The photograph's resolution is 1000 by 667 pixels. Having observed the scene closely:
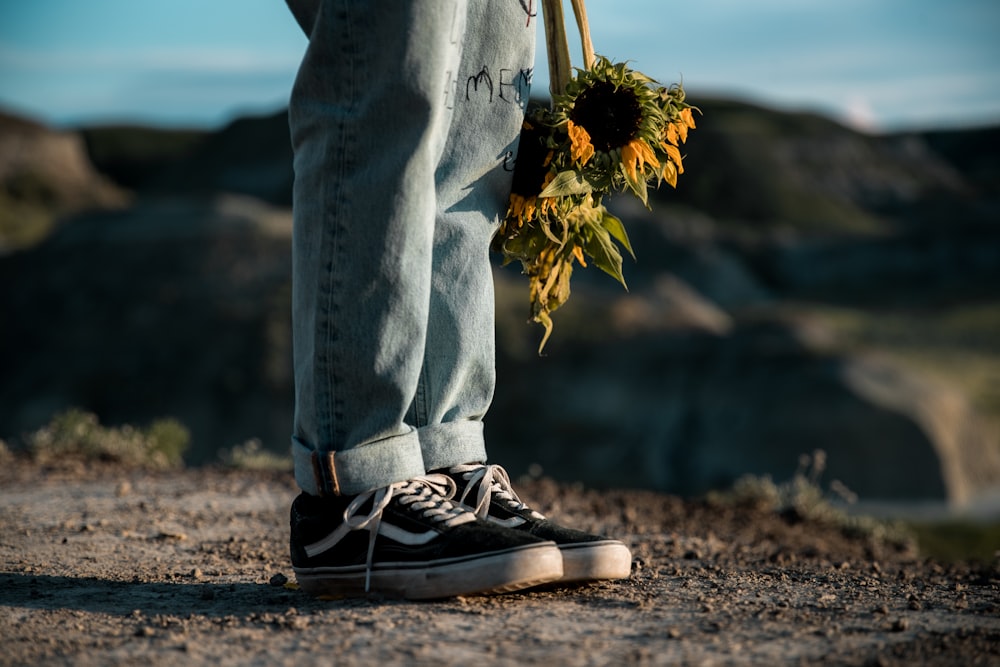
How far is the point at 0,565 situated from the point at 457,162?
1.62 meters

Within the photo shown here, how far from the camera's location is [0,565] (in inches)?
116

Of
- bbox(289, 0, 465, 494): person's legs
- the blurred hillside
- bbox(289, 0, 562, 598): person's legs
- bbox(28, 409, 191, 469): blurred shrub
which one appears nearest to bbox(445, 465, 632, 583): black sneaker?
bbox(289, 0, 562, 598): person's legs

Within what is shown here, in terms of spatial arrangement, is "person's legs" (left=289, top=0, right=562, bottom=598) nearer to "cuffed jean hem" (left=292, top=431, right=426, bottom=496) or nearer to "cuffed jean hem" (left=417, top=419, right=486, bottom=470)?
"cuffed jean hem" (left=292, top=431, right=426, bottom=496)

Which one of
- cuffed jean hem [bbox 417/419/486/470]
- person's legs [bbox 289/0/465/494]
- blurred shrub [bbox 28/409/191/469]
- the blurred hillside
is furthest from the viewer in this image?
the blurred hillside

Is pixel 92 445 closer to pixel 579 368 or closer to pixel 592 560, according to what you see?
pixel 592 560

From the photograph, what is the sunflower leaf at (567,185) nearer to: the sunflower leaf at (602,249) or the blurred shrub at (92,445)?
the sunflower leaf at (602,249)

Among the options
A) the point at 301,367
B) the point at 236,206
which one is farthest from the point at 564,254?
the point at 236,206

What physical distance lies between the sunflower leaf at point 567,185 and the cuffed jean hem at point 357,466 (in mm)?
666

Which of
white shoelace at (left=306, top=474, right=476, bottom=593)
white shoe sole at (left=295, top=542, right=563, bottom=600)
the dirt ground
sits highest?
white shoelace at (left=306, top=474, right=476, bottom=593)

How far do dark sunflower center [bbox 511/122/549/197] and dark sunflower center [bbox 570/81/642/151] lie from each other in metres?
0.11

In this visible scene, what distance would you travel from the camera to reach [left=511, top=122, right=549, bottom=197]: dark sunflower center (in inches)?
107

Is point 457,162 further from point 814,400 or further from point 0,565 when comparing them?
point 814,400

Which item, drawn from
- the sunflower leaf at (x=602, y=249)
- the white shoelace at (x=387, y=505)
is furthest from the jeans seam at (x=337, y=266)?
the sunflower leaf at (x=602, y=249)

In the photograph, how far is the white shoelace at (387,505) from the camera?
7.91 feet
